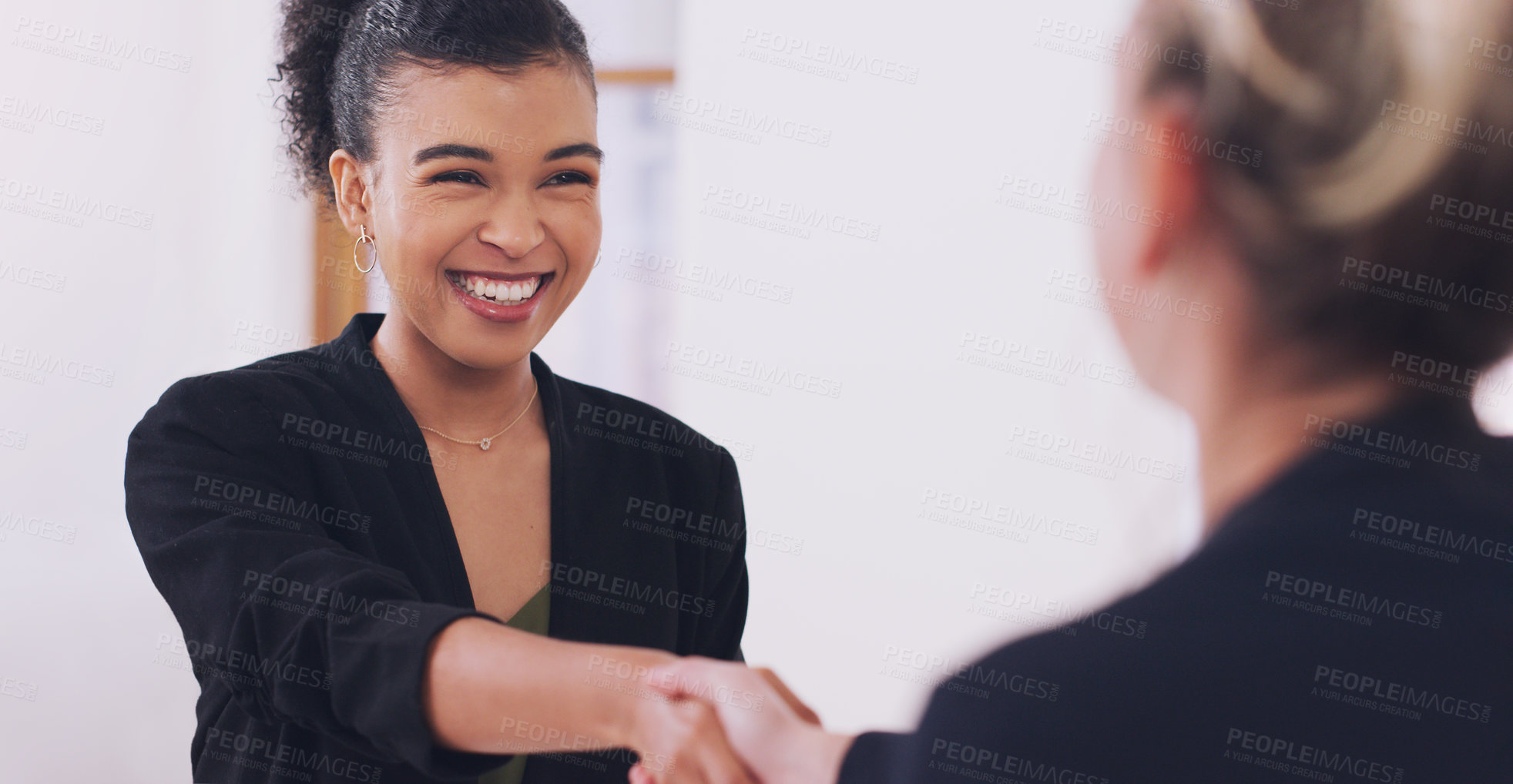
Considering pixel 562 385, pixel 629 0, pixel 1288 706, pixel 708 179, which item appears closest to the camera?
pixel 1288 706

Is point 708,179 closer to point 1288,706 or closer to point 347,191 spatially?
point 347,191

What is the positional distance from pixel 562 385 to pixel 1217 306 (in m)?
0.96

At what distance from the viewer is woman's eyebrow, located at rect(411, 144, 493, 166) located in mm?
1096

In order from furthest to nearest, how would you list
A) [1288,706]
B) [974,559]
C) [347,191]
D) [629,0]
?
1. [629,0]
2. [974,559]
3. [347,191]
4. [1288,706]

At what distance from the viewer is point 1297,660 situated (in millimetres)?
535

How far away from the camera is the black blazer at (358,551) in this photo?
878 millimetres

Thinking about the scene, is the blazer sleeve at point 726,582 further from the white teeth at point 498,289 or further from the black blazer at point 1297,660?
the black blazer at point 1297,660

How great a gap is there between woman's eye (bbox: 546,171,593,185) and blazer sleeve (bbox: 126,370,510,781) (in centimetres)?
36

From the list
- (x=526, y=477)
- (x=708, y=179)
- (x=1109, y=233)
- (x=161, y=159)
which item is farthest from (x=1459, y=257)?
(x=161, y=159)

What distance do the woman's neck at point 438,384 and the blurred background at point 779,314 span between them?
61.6 inches

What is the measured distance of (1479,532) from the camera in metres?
0.56

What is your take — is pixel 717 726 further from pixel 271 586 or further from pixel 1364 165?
pixel 1364 165

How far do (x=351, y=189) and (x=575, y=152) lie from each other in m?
0.27

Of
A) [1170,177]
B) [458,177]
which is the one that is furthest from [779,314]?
[1170,177]
